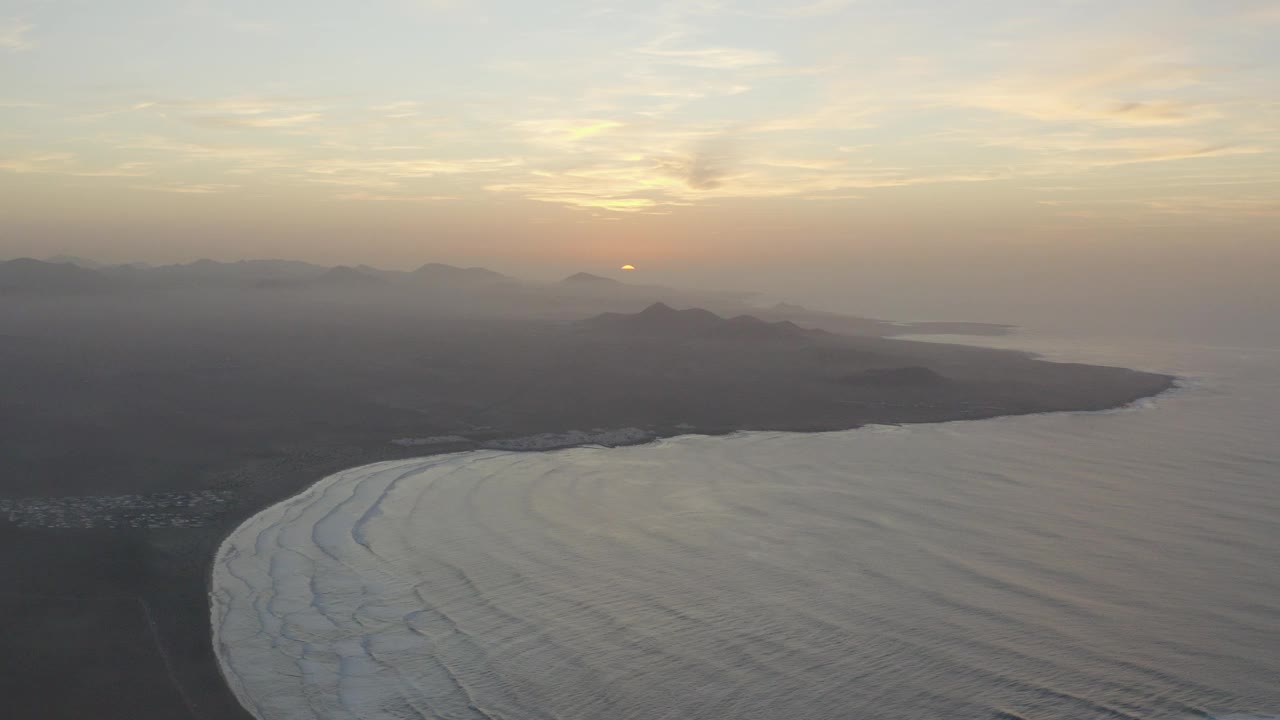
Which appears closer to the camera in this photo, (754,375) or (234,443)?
(234,443)

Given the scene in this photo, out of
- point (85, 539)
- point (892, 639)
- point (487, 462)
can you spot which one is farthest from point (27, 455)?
point (892, 639)

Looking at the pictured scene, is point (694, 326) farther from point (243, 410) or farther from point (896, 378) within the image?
point (243, 410)

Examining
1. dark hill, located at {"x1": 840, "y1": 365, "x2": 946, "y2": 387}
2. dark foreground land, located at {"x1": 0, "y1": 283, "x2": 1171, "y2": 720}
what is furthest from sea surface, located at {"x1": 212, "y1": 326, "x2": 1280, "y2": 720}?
dark hill, located at {"x1": 840, "y1": 365, "x2": 946, "y2": 387}

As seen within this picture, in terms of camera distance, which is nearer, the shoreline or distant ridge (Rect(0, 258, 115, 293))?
the shoreline

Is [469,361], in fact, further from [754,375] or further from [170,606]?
[170,606]

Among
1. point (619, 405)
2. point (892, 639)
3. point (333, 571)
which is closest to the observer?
point (892, 639)

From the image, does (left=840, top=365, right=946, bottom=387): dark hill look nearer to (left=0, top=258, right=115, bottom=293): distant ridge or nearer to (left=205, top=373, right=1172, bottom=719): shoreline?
(left=205, top=373, right=1172, bottom=719): shoreline
